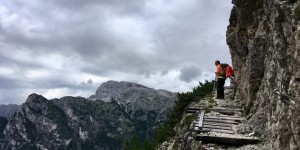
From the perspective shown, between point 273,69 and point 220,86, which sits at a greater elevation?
point 220,86

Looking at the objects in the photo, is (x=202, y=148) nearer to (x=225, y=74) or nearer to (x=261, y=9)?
(x=261, y=9)

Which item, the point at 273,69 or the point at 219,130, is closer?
the point at 273,69

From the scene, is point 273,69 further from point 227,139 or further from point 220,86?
point 220,86

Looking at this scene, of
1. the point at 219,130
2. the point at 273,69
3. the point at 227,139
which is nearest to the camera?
the point at 273,69

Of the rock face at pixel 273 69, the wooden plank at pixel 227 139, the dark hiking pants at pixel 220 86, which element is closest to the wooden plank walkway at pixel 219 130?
the wooden plank at pixel 227 139

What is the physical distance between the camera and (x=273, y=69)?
1602cm

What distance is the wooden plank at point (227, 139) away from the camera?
645 inches

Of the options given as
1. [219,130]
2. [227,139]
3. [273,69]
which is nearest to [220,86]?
[219,130]

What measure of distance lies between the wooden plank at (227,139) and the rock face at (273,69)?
0.55 meters

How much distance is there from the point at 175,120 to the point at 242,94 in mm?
11386

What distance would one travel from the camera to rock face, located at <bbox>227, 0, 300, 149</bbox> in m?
11.6

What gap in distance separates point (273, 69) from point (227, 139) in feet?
12.1

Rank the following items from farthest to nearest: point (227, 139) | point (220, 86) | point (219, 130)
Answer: point (220, 86) < point (219, 130) < point (227, 139)

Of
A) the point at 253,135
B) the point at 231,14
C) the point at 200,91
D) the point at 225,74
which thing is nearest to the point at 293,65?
the point at 253,135
